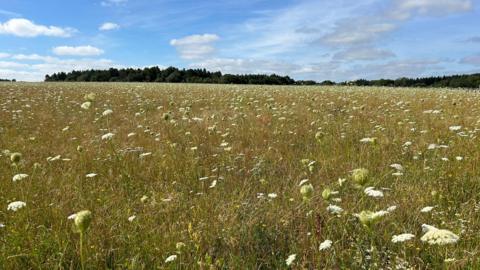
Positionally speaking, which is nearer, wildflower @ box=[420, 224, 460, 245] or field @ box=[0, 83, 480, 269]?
wildflower @ box=[420, 224, 460, 245]

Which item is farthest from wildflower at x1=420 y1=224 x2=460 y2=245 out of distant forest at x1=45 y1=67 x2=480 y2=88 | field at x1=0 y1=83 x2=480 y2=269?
distant forest at x1=45 y1=67 x2=480 y2=88

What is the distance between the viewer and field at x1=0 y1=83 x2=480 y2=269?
3.08 m

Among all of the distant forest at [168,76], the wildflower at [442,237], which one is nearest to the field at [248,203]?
the wildflower at [442,237]

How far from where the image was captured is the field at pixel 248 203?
3.08 m

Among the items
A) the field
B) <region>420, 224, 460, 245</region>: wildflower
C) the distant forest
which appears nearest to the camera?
<region>420, 224, 460, 245</region>: wildflower

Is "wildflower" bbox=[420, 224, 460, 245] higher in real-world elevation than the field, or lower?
higher

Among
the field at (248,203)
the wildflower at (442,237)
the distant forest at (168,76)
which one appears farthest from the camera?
the distant forest at (168,76)

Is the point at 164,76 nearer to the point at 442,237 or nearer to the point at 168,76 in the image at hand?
the point at 168,76

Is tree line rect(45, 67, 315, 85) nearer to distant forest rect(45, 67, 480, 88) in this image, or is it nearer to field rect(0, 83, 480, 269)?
distant forest rect(45, 67, 480, 88)

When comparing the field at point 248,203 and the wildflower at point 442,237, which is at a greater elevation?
the wildflower at point 442,237

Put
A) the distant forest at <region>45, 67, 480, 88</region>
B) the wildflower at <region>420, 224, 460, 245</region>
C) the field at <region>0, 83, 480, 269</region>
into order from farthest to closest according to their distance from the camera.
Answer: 1. the distant forest at <region>45, 67, 480, 88</region>
2. the field at <region>0, 83, 480, 269</region>
3. the wildflower at <region>420, 224, 460, 245</region>

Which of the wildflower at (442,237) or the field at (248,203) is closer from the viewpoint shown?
the wildflower at (442,237)

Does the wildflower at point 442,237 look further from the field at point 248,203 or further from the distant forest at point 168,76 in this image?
the distant forest at point 168,76

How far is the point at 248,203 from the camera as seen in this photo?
4.09 m
